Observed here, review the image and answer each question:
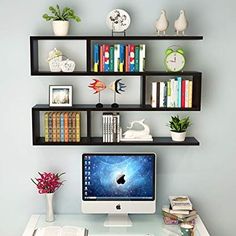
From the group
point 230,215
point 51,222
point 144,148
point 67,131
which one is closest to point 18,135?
point 67,131

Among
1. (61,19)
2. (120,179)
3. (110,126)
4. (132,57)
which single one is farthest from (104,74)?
(120,179)

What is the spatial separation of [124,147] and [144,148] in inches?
5.6

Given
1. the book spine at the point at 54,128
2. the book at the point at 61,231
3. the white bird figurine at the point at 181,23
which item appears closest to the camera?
the book at the point at 61,231

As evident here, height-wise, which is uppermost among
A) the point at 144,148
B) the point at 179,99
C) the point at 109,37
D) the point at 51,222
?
the point at 109,37

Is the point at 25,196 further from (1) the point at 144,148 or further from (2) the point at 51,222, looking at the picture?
(1) the point at 144,148

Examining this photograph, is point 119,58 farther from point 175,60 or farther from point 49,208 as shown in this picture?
point 49,208

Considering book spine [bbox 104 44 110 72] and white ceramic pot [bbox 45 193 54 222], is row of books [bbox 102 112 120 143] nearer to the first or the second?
book spine [bbox 104 44 110 72]

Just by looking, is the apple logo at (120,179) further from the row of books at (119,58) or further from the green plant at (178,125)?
the row of books at (119,58)

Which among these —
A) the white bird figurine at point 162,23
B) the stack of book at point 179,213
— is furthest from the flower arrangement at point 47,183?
the white bird figurine at point 162,23

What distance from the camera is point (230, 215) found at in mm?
3979

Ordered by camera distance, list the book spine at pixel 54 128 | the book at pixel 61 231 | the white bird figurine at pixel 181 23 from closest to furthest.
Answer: the book at pixel 61 231 → the white bird figurine at pixel 181 23 → the book spine at pixel 54 128

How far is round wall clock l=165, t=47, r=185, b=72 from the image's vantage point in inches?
144

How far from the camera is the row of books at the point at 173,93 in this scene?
3.68 meters

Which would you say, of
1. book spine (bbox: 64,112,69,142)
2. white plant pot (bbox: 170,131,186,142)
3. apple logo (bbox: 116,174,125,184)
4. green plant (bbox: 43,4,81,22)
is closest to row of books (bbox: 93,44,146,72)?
green plant (bbox: 43,4,81,22)
